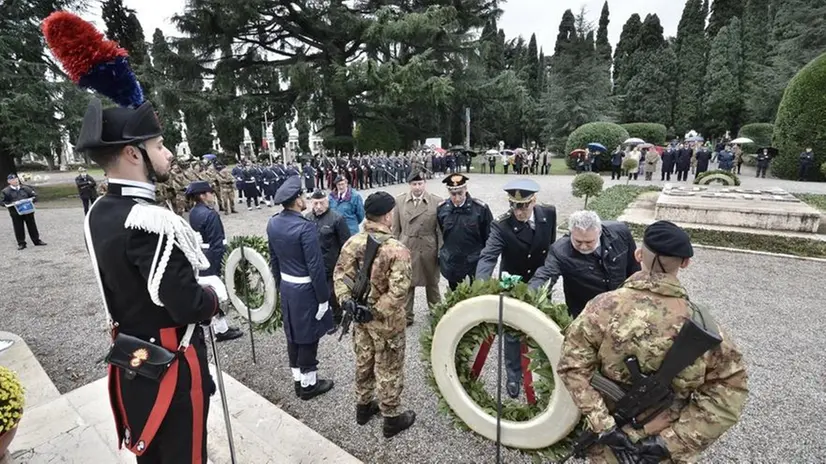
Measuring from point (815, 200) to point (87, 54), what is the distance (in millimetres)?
17965

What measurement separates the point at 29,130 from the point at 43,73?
3.86m

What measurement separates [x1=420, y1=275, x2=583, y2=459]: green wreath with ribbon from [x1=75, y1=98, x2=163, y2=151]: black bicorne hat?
214 cm

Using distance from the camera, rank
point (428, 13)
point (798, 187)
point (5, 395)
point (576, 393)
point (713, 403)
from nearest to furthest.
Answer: point (713, 403) → point (576, 393) → point (5, 395) → point (798, 187) → point (428, 13)

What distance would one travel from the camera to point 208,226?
5.17m

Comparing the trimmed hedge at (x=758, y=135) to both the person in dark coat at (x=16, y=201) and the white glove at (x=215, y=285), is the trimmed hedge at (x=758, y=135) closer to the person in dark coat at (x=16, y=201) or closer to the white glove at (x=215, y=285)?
the white glove at (x=215, y=285)

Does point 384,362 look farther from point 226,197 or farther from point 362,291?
point 226,197

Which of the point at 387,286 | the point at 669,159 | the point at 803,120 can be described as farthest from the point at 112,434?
the point at 669,159

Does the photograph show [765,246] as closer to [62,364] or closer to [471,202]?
[471,202]

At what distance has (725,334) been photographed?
1966mm

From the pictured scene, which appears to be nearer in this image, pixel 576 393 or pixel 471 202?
pixel 576 393

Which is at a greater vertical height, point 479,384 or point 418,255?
point 418,255

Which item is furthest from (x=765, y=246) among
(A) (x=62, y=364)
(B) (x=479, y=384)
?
(A) (x=62, y=364)

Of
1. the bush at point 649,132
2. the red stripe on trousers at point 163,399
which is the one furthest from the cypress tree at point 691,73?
the red stripe on trousers at point 163,399

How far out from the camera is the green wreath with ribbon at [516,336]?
8.49 ft
